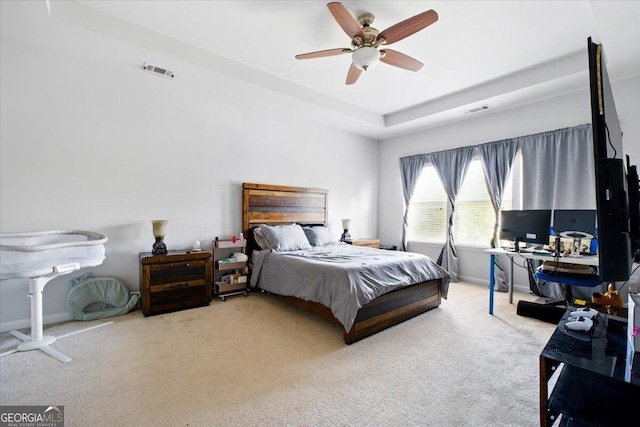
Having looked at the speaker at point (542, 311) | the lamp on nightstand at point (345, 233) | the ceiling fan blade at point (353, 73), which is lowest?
the speaker at point (542, 311)

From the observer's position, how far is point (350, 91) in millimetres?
4191

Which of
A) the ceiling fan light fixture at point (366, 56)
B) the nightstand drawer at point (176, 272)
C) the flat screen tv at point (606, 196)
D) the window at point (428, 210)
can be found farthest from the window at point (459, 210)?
the nightstand drawer at point (176, 272)

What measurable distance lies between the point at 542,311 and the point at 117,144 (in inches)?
202

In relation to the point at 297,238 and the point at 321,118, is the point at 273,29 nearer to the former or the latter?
the point at 321,118

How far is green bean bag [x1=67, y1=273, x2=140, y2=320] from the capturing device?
9.63ft

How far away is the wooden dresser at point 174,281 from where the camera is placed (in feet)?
10.1

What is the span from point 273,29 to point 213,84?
3.94ft

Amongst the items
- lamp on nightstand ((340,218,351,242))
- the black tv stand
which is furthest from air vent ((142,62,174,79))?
the black tv stand

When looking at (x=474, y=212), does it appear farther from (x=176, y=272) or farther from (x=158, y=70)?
(x=158, y=70)

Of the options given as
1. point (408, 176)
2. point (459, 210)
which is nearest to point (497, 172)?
point (459, 210)

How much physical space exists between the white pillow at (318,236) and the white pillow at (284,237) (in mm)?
209

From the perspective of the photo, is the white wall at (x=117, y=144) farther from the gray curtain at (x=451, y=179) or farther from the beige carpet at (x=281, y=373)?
the gray curtain at (x=451, y=179)

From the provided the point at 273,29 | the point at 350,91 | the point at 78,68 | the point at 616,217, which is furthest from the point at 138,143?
the point at 616,217

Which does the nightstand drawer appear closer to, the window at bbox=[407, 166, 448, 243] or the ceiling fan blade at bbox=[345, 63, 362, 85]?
the ceiling fan blade at bbox=[345, 63, 362, 85]
